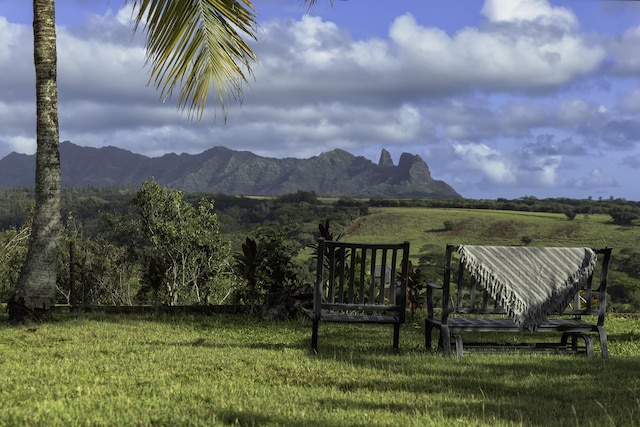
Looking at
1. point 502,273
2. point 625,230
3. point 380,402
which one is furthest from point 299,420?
point 625,230

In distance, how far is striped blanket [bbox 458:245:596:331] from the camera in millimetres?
6270

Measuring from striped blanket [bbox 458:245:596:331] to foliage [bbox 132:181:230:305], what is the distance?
1403 centimetres

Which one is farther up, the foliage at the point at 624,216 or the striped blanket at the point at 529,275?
the foliage at the point at 624,216

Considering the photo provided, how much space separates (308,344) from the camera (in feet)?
22.8

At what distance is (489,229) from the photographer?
A: 3733 inches

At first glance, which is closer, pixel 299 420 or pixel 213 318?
pixel 299 420

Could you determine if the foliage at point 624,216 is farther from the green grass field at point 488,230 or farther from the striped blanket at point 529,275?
the striped blanket at point 529,275

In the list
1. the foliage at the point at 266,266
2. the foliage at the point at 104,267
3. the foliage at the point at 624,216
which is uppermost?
the foliage at the point at 624,216

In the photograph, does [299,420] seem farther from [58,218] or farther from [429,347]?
[58,218]

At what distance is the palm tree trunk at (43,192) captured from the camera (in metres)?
8.93

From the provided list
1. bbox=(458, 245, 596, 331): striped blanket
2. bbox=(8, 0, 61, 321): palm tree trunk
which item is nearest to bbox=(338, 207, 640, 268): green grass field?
bbox=(8, 0, 61, 321): palm tree trunk

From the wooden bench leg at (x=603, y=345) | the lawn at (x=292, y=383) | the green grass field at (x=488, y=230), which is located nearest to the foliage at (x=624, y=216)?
the green grass field at (x=488, y=230)

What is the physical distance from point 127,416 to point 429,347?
381 centimetres

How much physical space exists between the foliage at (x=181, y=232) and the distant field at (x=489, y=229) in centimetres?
5989
